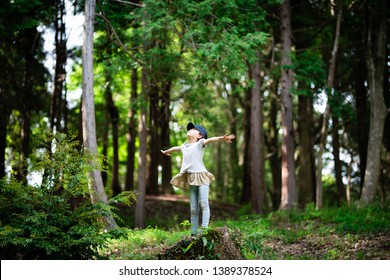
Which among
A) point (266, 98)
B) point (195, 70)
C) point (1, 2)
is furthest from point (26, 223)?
point (266, 98)

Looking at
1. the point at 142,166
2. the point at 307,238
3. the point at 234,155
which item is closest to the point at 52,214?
the point at 307,238

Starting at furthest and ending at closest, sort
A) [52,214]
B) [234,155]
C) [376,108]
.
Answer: [234,155] < [376,108] < [52,214]

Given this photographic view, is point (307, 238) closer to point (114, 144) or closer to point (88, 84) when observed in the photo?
point (88, 84)

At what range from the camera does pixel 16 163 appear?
27.8 ft

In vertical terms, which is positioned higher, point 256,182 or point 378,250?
point 256,182

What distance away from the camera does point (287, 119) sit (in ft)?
57.5

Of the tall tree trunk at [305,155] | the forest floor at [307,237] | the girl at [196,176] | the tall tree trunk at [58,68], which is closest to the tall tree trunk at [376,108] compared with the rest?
the forest floor at [307,237]

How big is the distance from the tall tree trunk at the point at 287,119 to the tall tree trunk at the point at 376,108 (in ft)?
8.67

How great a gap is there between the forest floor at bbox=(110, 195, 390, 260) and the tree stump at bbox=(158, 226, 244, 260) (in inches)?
8.9

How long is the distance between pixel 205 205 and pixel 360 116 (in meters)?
14.5

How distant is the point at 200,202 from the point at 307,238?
16.5 ft

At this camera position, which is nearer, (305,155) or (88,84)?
(88,84)

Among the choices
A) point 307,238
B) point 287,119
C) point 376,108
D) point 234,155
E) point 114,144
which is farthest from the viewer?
point 234,155

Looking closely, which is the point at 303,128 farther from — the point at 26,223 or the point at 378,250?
the point at 26,223
